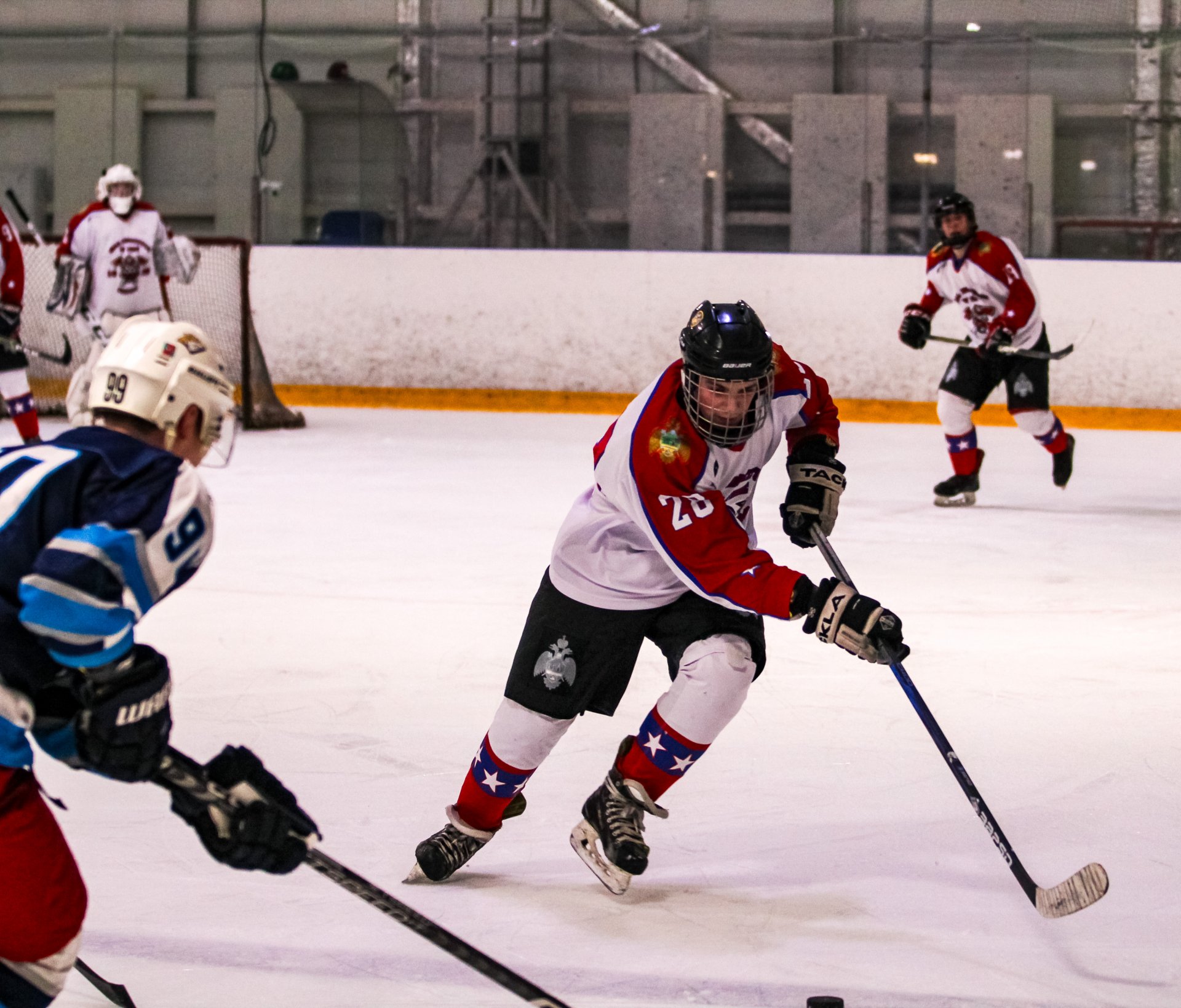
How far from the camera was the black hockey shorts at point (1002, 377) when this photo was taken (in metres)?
5.59

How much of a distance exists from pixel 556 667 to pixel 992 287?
160 inches

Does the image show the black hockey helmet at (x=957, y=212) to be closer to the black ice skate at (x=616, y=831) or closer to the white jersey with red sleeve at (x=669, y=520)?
the white jersey with red sleeve at (x=669, y=520)

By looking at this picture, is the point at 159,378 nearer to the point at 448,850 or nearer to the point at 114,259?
the point at 448,850

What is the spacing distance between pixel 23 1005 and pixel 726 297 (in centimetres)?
714

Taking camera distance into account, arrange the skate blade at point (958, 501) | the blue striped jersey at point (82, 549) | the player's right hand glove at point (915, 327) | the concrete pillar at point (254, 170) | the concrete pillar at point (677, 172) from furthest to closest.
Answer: the concrete pillar at point (254, 170) < the concrete pillar at point (677, 172) < the player's right hand glove at point (915, 327) < the skate blade at point (958, 501) < the blue striped jersey at point (82, 549)

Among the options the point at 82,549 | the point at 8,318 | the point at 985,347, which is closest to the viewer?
the point at 82,549

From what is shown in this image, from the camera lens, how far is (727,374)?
1931mm

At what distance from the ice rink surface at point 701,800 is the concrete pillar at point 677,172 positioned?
4.27 m

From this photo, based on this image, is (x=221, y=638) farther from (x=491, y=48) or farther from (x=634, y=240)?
(x=491, y=48)

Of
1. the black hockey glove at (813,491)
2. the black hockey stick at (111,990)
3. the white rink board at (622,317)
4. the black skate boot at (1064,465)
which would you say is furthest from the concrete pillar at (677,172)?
the black hockey stick at (111,990)

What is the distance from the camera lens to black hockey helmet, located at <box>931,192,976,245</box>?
5582 mm

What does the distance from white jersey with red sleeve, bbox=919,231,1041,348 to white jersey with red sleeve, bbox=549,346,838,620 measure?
3.71 m

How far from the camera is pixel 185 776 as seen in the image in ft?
4.59

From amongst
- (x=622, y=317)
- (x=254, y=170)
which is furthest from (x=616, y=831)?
(x=254, y=170)
